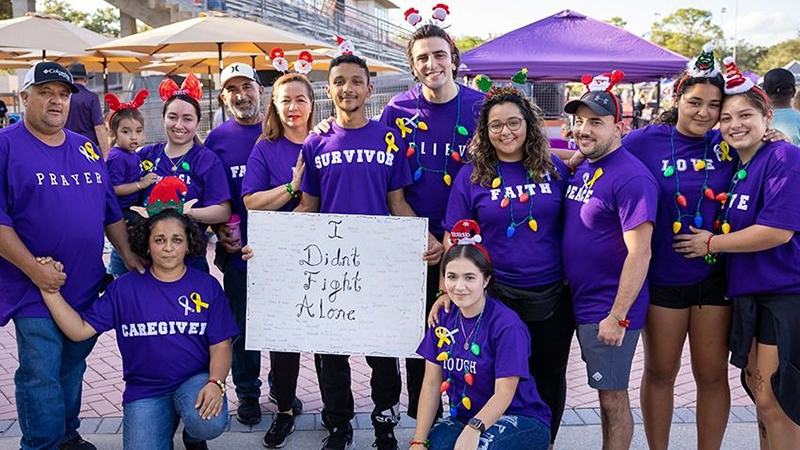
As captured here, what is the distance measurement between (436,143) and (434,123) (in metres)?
0.11

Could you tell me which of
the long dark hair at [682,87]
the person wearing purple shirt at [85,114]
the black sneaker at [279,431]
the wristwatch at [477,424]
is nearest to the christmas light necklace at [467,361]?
the wristwatch at [477,424]

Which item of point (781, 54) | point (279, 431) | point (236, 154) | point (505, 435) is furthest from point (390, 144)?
point (781, 54)

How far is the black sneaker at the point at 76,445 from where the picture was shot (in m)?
4.09

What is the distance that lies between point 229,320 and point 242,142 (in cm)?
117

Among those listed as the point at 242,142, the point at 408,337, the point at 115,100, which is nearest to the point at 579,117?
the point at 408,337

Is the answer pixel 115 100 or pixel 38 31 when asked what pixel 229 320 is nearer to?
pixel 115 100

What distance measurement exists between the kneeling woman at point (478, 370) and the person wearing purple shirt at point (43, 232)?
73.7 inches

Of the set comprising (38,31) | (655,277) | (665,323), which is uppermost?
(38,31)

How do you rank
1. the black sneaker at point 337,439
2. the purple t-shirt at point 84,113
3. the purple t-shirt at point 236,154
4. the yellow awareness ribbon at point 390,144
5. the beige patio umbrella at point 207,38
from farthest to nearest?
the beige patio umbrella at point 207,38 < the purple t-shirt at point 84,113 < the purple t-shirt at point 236,154 < the black sneaker at point 337,439 < the yellow awareness ribbon at point 390,144

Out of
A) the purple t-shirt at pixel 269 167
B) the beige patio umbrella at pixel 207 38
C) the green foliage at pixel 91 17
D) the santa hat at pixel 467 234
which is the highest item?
the green foliage at pixel 91 17

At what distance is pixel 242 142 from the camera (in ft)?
14.6

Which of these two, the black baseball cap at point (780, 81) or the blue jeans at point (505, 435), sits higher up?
the black baseball cap at point (780, 81)

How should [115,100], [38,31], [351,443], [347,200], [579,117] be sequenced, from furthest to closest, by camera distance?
[38,31] < [115,100] < [351,443] < [347,200] < [579,117]

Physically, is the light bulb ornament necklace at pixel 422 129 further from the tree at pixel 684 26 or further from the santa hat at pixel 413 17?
the tree at pixel 684 26
